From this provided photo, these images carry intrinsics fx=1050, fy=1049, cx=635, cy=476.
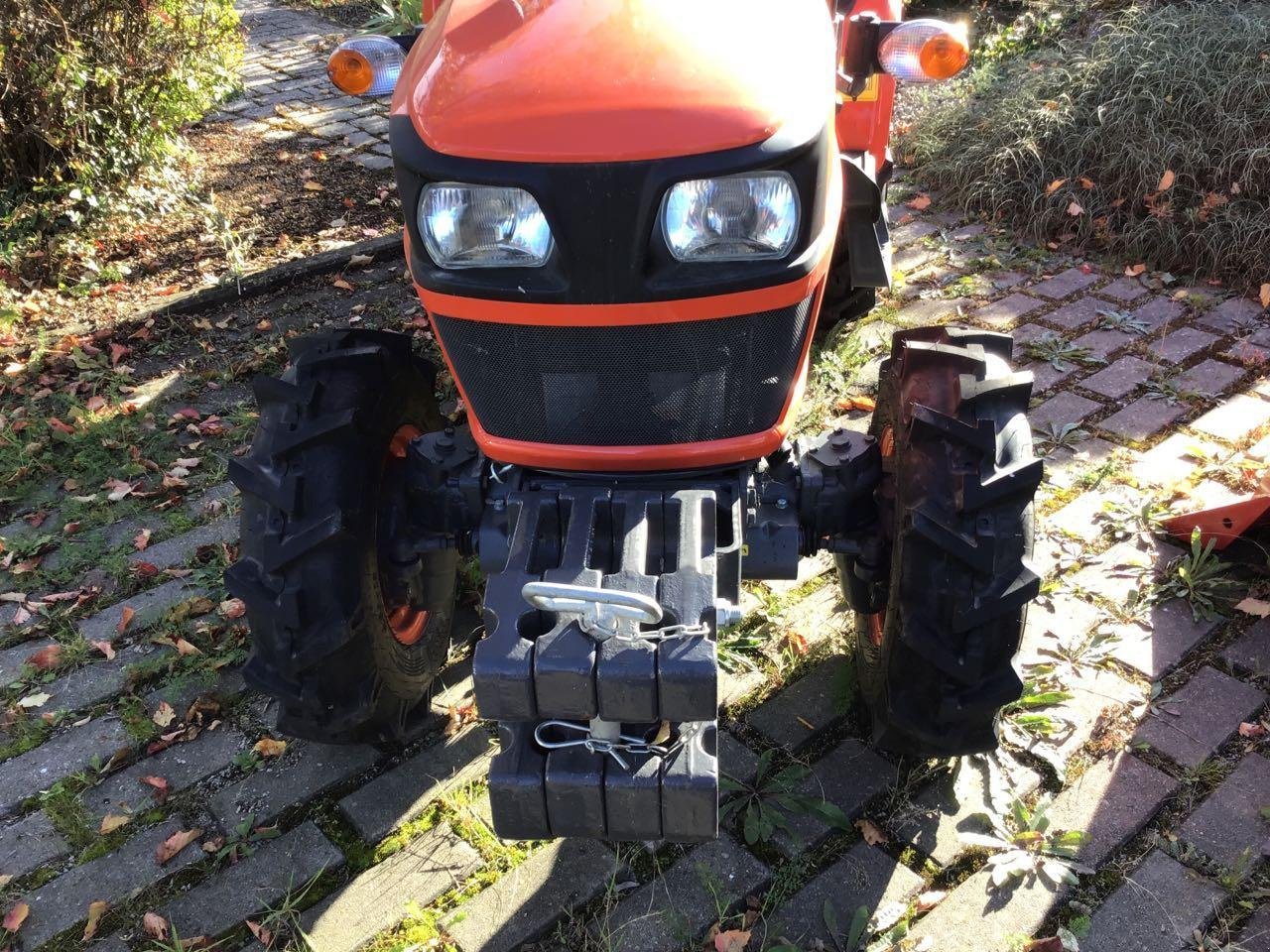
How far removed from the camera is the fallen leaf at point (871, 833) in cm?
246

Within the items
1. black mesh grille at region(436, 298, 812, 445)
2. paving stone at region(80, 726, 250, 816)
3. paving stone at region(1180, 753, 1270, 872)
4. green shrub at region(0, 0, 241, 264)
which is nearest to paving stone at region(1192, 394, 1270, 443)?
paving stone at region(1180, 753, 1270, 872)

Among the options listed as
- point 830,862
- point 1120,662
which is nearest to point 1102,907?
point 830,862

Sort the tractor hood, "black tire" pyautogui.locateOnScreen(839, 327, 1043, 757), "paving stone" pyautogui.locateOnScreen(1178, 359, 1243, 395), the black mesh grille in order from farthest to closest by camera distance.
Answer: "paving stone" pyautogui.locateOnScreen(1178, 359, 1243, 395), "black tire" pyautogui.locateOnScreen(839, 327, 1043, 757), the black mesh grille, the tractor hood

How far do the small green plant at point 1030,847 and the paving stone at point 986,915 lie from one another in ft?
0.08

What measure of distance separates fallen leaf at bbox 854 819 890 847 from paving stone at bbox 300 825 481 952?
2.96 feet

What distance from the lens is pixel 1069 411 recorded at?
402 centimetres

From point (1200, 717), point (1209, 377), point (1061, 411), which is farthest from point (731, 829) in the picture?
point (1209, 377)

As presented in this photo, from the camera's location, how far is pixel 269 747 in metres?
2.75

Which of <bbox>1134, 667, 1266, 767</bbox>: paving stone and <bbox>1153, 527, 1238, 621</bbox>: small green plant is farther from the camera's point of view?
<bbox>1153, 527, 1238, 621</bbox>: small green plant

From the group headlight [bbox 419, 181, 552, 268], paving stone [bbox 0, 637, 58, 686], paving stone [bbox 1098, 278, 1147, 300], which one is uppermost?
headlight [bbox 419, 181, 552, 268]

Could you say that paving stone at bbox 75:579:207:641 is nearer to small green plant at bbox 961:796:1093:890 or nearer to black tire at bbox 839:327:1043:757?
black tire at bbox 839:327:1043:757

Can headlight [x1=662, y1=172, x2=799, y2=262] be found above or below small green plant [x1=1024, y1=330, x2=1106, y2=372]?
above

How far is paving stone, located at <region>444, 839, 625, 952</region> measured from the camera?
228 centimetres

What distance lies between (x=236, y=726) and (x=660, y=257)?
6.02 feet
